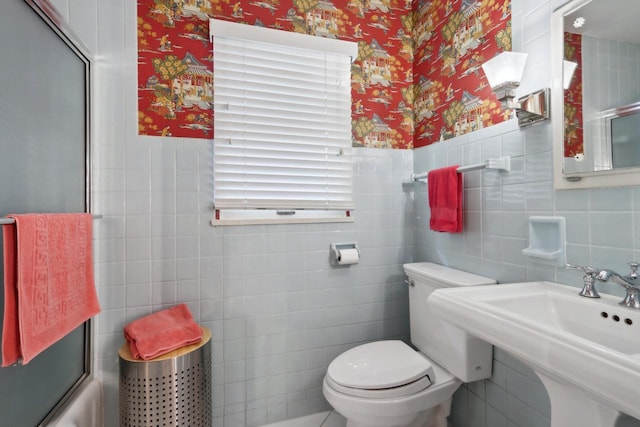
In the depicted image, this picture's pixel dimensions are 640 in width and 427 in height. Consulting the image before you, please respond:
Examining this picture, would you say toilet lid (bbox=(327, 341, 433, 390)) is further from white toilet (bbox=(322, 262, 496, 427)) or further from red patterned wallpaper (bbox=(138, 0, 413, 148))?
red patterned wallpaper (bbox=(138, 0, 413, 148))

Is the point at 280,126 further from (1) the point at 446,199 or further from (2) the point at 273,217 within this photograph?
(1) the point at 446,199

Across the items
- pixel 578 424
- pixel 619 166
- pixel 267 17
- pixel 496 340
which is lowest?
pixel 578 424

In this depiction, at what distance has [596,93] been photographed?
1.04 m

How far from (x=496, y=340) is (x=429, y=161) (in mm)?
1237

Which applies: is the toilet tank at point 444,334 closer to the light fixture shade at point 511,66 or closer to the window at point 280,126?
the window at point 280,126

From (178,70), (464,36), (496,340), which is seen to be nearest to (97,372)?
(178,70)

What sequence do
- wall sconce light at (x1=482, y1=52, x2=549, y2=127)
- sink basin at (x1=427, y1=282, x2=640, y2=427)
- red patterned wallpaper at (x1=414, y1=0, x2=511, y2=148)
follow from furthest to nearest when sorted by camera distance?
red patterned wallpaper at (x1=414, y1=0, x2=511, y2=148)
wall sconce light at (x1=482, y1=52, x2=549, y2=127)
sink basin at (x1=427, y1=282, x2=640, y2=427)

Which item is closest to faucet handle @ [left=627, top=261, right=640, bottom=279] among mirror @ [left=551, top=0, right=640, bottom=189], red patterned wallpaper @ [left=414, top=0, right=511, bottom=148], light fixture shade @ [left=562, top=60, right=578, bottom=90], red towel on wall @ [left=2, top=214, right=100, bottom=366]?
mirror @ [left=551, top=0, right=640, bottom=189]

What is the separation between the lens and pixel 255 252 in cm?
168

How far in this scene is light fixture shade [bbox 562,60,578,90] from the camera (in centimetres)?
110

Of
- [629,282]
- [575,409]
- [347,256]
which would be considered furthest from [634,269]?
[347,256]

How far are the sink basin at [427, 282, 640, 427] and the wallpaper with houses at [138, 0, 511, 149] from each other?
2.65ft

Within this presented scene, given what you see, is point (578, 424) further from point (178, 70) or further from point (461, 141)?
point (178, 70)

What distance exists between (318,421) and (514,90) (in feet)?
6.20
